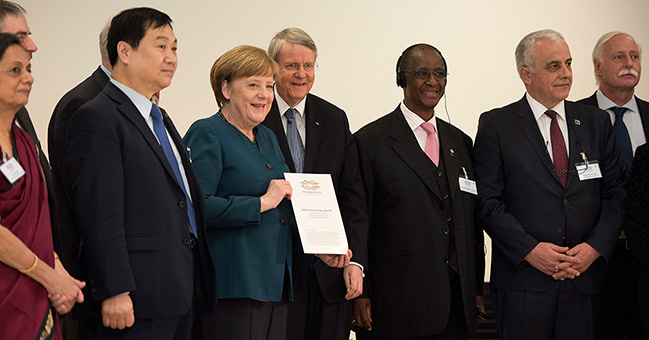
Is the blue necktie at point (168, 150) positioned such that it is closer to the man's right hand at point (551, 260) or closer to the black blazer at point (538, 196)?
the black blazer at point (538, 196)

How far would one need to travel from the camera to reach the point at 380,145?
351 cm

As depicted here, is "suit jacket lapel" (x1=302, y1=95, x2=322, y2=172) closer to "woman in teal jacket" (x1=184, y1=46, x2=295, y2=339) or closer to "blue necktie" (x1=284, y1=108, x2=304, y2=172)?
"blue necktie" (x1=284, y1=108, x2=304, y2=172)

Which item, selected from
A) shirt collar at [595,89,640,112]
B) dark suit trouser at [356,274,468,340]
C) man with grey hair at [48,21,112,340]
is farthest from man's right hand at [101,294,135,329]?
shirt collar at [595,89,640,112]

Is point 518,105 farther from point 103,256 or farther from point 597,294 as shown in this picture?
point 103,256

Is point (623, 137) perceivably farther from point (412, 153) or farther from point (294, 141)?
point (294, 141)

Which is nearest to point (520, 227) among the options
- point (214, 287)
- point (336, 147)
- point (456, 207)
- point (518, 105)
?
point (456, 207)

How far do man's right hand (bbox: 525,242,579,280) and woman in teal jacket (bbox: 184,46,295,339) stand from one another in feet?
4.15

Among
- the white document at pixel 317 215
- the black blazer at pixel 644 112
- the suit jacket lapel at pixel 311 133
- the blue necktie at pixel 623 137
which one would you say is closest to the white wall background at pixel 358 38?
the black blazer at pixel 644 112

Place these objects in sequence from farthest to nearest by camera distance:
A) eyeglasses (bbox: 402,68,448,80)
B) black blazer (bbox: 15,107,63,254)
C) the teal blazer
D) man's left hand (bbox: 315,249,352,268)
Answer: eyeglasses (bbox: 402,68,448,80), man's left hand (bbox: 315,249,352,268), the teal blazer, black blazer (bbox: 15,107,63,254)

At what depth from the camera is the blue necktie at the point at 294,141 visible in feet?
10.7

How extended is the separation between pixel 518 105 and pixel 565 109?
254 mm

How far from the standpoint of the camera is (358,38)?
5.22 m

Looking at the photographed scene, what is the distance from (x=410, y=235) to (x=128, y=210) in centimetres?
155

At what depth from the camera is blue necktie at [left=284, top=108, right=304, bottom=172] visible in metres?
3.27
